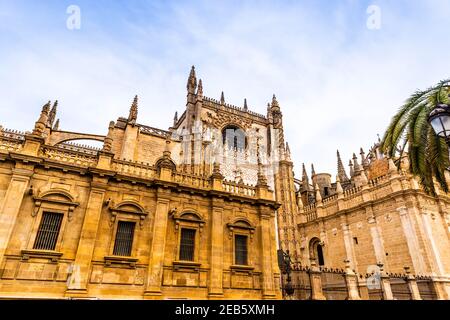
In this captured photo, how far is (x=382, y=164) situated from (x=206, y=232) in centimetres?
2378

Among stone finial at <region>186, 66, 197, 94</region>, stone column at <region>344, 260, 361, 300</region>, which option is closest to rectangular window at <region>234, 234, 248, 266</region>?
stone column at <region>344, 260, 361, 300</region>

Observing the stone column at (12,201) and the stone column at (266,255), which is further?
the stone column at (266,255)

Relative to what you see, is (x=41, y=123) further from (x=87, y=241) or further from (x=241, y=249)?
(x=241, y=249)

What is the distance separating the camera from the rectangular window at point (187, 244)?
12875 millimetres

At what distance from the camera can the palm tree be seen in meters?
8.78

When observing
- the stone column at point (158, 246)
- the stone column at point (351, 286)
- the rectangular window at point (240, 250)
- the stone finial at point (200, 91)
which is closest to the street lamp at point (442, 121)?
the rectangular window at point (240, 250)

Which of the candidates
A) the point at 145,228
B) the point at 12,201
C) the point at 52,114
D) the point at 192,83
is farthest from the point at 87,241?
the point at 192,83

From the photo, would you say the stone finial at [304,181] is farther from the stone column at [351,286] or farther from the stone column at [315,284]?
the stone column at [315,284]

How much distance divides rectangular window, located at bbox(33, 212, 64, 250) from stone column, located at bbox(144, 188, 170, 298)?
12.6 ft

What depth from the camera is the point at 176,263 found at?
40.4 ft

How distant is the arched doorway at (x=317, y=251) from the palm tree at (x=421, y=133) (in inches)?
769

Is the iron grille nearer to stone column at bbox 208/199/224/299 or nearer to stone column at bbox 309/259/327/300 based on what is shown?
stone column at bbox 208/199/224/299
